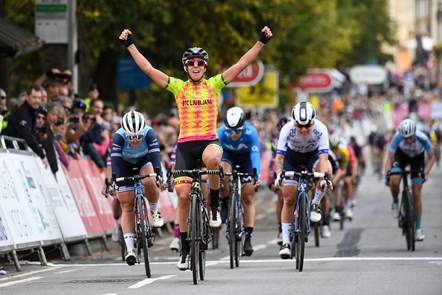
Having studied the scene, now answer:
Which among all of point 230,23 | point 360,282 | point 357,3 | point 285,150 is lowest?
point 360,282

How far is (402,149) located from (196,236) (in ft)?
21.9

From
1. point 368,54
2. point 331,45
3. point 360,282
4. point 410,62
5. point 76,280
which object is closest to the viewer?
point 360,282

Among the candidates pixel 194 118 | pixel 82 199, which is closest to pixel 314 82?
pixel 82 199

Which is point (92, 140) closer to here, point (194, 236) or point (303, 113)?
point (303, 113)

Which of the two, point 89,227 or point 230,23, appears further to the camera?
point 230,23

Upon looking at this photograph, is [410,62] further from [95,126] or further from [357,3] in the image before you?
[95,126]

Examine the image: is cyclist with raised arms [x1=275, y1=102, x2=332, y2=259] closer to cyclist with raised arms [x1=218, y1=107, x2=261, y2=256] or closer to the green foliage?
cyclist with raised arms [x1=218, y1=107, x2=261, y2=256]

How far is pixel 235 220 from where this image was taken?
18641 mm

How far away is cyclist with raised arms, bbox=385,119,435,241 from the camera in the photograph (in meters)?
21.7

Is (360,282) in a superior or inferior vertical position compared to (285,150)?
inferior

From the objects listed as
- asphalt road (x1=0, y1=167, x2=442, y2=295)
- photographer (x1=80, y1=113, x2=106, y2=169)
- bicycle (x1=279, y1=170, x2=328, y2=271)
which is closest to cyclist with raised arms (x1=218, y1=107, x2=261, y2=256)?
asphalt road (x1=0, y1=167, x2=442, y2=295)

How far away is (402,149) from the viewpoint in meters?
21.8

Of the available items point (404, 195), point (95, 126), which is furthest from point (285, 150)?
point (95, 126)

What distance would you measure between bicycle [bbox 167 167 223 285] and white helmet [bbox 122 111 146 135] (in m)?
0.90
